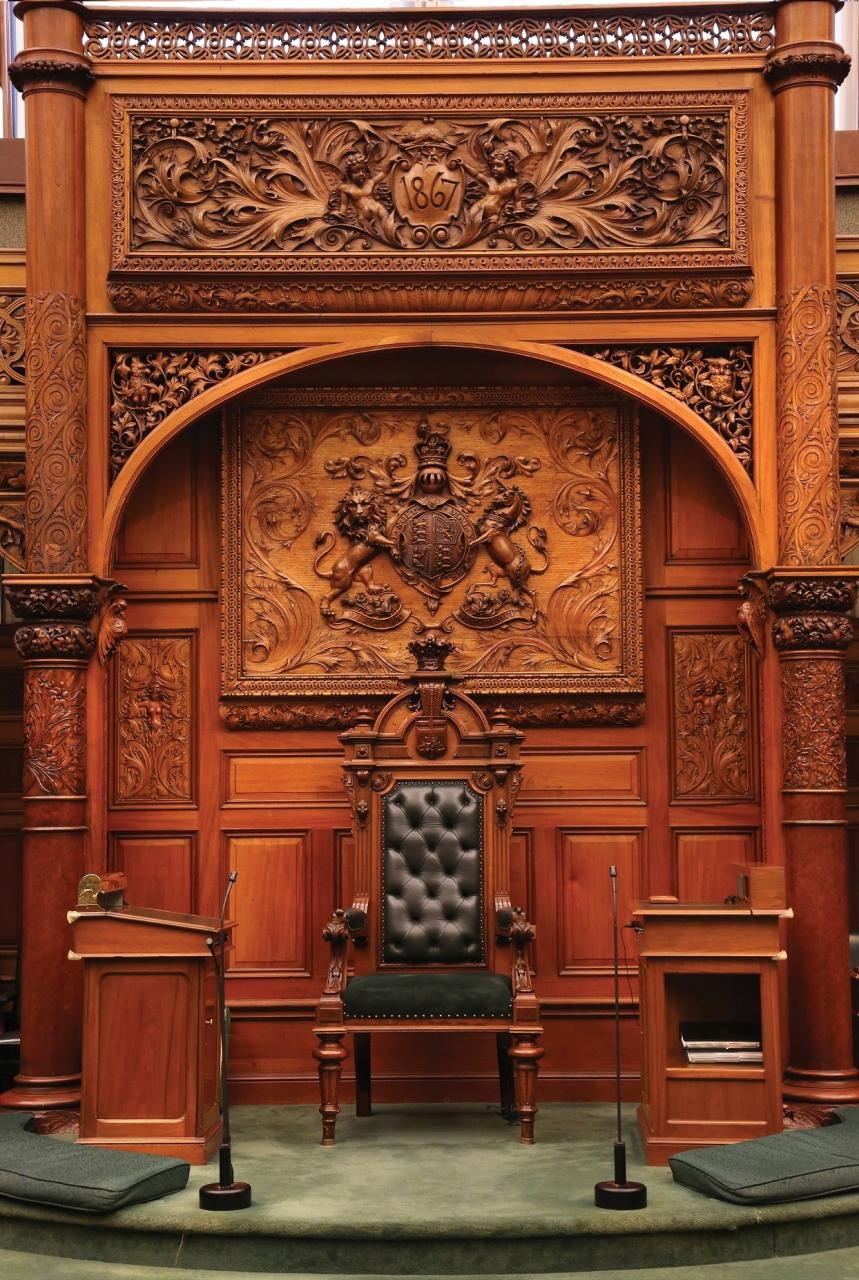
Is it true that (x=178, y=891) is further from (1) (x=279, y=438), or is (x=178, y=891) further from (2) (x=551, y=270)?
(2) (x=551, y=270)

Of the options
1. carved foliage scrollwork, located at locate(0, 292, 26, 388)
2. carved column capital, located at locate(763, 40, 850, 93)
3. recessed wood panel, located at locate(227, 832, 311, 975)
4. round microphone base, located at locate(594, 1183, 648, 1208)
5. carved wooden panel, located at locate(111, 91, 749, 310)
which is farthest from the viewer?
recessed wood panel, located at locate(227, 832, 311, 975)

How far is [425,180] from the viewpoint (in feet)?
19.9

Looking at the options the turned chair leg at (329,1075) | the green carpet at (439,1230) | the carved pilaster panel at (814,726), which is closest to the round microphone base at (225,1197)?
the green carpet at (439,1230)

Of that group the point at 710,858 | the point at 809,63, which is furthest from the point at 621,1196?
the point at 809,63

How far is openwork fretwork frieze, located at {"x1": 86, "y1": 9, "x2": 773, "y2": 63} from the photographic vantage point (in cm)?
609

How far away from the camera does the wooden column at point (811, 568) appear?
5828mm

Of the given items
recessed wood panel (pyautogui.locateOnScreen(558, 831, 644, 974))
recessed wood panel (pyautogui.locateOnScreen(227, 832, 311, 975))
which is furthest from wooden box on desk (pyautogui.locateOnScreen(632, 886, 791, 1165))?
recessed wood panel (pyautogui.locateOnScreen(227, 832, 311, 975))

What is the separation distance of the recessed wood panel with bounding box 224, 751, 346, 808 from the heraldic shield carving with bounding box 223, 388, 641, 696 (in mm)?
288

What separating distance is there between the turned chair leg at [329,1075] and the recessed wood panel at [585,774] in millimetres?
1448

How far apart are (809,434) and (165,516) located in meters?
2.59

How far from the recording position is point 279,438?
6664 millimetres

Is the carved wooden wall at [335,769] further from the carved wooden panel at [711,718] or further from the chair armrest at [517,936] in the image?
the chair armrest at [517,936]

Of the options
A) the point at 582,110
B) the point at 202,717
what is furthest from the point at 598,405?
the point at 202,717

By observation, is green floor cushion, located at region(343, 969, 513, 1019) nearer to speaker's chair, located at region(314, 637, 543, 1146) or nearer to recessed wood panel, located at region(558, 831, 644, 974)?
speaker's chair, located at region(314, 637, 543, 1146)
